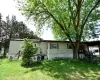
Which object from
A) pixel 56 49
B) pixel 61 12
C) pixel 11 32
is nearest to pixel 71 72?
pixel 61 12

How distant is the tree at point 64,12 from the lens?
71.8 ft

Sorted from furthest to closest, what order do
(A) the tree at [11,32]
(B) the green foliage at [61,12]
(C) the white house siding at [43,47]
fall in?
(A) the tree at [11,32] < (C) the white house siding at [43,47] < (B) the green foliage at [61,12]

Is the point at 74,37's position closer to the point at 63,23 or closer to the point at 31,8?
the point at 63,23

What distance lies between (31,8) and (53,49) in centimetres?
860

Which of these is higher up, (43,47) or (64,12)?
(64,12)

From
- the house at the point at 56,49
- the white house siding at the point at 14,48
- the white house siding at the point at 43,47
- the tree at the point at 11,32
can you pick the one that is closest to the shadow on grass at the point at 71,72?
the house at the point at 56,49

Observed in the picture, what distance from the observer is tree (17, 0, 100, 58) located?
71.8 ft

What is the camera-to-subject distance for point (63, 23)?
78.9 feet

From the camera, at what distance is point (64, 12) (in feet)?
76.0

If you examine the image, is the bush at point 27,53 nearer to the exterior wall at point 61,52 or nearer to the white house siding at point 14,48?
the exterior wall at point 61,52

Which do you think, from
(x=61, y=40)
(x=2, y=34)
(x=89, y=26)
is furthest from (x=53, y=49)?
(x=2, y=34)

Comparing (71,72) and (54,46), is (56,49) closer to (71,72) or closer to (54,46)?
(54,46)

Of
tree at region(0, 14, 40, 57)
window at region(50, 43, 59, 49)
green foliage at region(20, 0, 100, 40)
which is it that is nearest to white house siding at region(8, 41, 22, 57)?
window at region(50, 43, 59, 49)

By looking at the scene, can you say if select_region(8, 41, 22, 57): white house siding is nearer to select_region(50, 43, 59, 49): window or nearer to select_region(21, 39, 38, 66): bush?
select_region(50, 43, 59, 49): window
